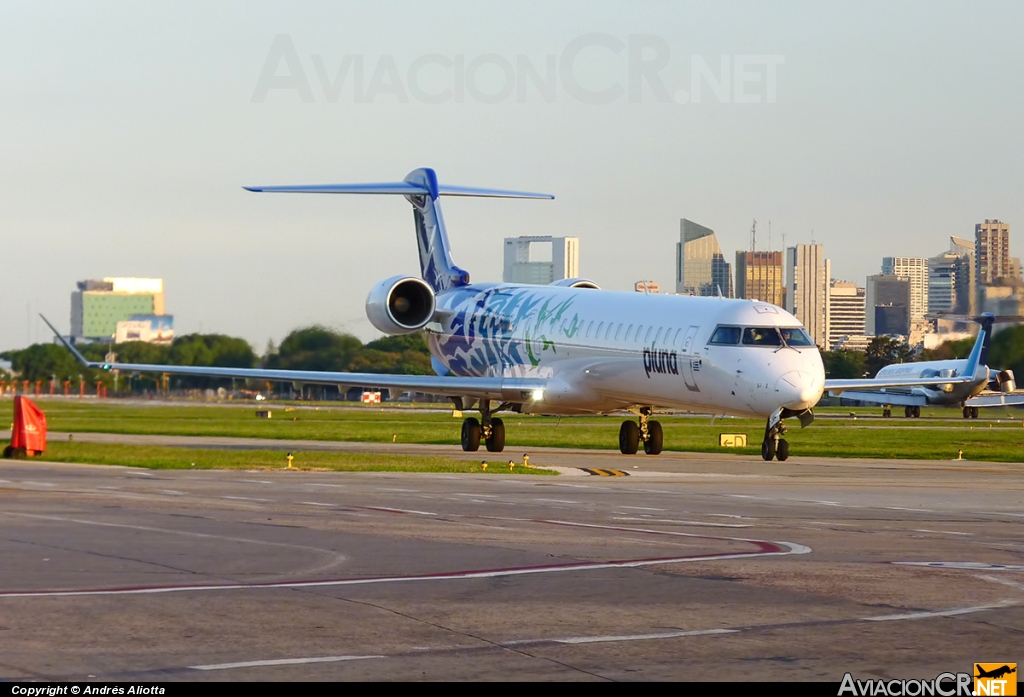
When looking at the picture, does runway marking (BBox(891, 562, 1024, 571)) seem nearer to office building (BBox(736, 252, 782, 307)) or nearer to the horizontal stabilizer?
the horizontal stabilizer

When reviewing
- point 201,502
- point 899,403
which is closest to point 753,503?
point 201,502

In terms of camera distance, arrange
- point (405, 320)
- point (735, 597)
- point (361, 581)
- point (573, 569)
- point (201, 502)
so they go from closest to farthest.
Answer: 1. point (735, 597)
2. point (361, 581)
3. point (573, 569)
4. point (201, 502)
5. point (405, 320)

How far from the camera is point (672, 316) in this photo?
106 ft

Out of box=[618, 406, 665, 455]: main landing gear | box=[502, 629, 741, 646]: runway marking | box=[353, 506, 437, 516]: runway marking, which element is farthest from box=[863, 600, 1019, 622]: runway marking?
box=[618, 406, 665, 455]: main landing gear

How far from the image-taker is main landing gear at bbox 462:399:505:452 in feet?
122

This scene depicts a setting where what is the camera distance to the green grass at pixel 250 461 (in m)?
27.2

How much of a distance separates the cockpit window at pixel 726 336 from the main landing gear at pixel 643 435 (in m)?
→ 5.20

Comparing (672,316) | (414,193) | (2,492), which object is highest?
(414,193)

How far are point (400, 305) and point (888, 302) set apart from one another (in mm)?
160439

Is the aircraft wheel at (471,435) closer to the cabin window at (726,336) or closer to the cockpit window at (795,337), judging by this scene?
the cabin window at (726,336)

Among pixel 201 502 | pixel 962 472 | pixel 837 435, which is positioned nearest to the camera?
pixel 201 502

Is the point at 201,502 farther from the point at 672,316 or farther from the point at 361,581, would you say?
the point at 672,316

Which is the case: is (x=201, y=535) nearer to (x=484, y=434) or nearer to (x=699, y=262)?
(x=484, y=434)

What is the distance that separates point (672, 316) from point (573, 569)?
20244 millimetres
